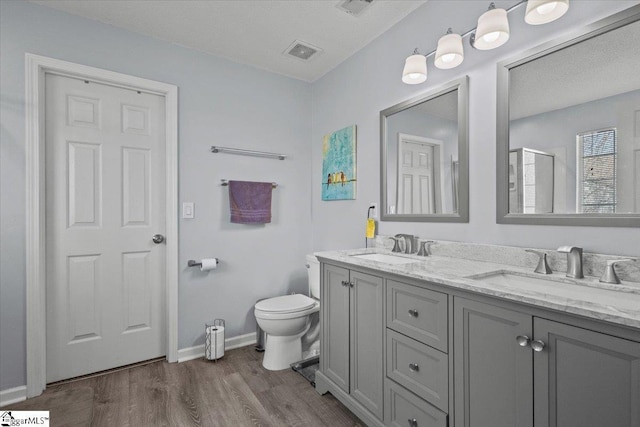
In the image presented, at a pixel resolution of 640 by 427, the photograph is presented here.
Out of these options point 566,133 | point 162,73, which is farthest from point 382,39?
point 162,73

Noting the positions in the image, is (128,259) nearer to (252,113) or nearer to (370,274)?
(252,113)

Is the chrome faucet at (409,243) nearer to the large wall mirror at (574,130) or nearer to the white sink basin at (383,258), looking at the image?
the white sink basin at (383,258)

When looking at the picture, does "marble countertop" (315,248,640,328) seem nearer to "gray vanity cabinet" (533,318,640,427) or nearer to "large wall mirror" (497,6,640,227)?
"gray vanity cabinet" (533,318,640,427)

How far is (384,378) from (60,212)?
2.27m

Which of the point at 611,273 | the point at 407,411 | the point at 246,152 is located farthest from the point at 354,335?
the point at 246,152

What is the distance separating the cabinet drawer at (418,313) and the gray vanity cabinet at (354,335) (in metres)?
0.08

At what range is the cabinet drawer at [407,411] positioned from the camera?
4.12ft

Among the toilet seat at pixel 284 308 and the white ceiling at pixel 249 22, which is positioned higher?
the white ceiling at pixel 249 22

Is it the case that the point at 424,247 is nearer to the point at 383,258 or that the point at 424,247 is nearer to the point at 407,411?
the point at 383,258

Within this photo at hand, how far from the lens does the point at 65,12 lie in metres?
2.02

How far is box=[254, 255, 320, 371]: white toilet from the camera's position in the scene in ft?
7.22

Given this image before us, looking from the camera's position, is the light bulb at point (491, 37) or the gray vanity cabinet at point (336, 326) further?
the gray vanity cabinet at point (336, 326)

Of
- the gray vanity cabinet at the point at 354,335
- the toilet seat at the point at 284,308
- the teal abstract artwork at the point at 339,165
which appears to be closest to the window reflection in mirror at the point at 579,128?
the gray vanity cabinet at the point at 354,335

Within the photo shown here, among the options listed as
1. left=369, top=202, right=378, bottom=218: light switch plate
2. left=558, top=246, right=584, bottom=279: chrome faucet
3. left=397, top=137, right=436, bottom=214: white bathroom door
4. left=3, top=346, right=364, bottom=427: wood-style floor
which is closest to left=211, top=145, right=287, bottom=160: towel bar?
left=369, top=202, right=378, bottom=218: light switch plate
